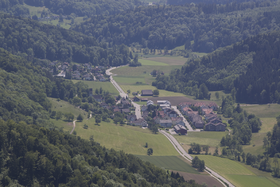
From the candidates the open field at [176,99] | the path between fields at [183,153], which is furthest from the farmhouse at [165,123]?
the open field at [176,99]

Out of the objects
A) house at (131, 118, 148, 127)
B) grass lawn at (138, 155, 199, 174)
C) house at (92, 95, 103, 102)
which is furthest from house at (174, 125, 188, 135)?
house at (92, 95, 103, 102)

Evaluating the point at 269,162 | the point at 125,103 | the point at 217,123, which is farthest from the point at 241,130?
the point at 125,103

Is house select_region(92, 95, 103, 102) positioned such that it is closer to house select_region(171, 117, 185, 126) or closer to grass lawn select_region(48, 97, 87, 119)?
grass lawn select_region(48, 97, 87, 119)

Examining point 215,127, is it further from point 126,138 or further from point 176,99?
point 176,99

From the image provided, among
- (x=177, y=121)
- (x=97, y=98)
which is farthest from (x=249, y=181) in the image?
(x=97, y=98)

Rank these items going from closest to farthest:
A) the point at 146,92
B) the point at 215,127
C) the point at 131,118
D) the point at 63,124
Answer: the point at 63,124 → the point at 215,127 → the point at 131,118 → the point at 146,92

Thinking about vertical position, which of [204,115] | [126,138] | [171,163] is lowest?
[171,163]

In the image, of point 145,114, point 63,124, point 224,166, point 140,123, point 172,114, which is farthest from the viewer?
point 172,114
